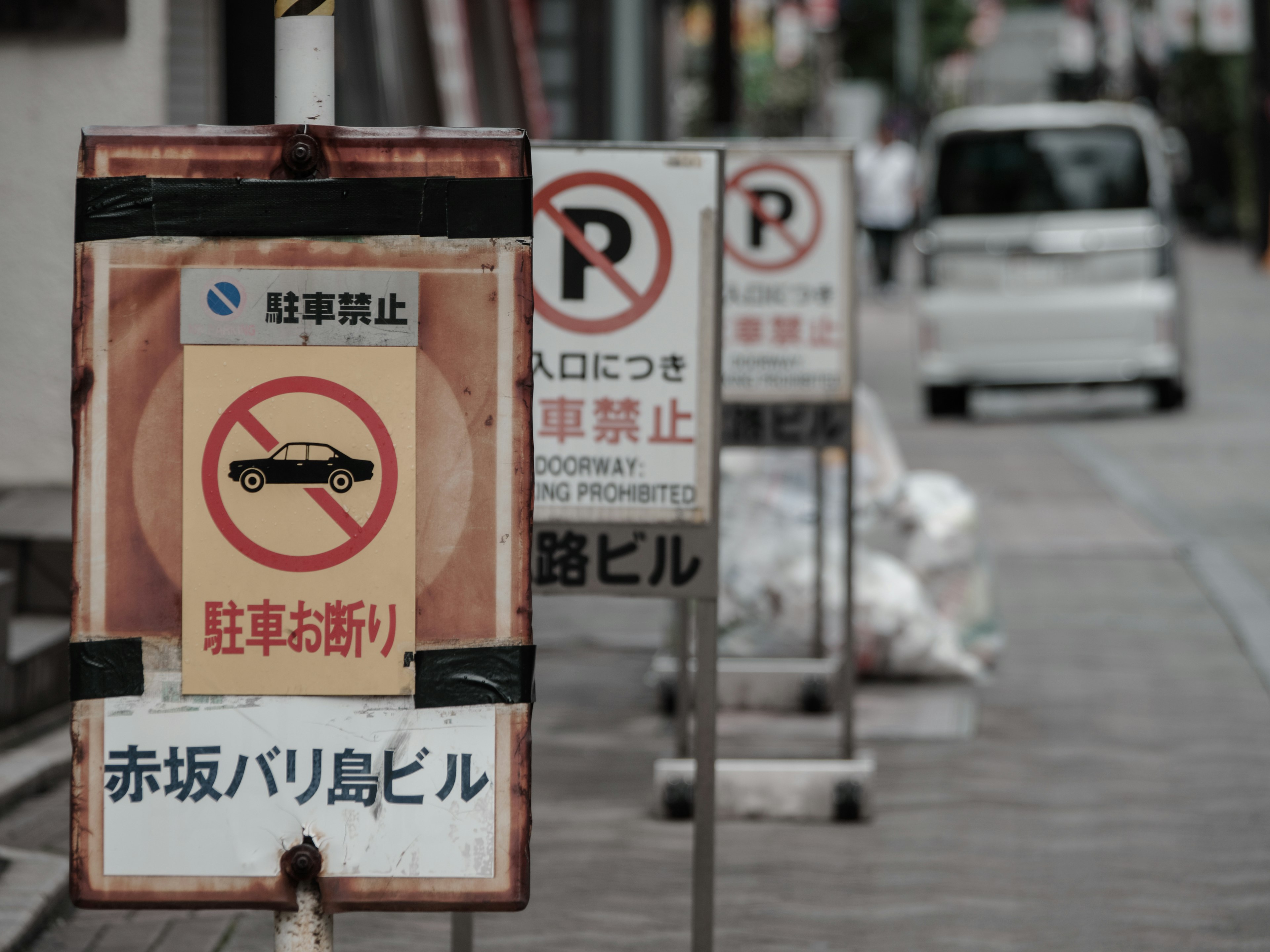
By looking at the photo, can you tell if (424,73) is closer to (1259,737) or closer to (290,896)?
(1259,737)

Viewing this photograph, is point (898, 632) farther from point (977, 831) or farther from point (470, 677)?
point (470, 677)

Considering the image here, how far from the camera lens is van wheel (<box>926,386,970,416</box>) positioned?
17047 mm

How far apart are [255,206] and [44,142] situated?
4.89 meters

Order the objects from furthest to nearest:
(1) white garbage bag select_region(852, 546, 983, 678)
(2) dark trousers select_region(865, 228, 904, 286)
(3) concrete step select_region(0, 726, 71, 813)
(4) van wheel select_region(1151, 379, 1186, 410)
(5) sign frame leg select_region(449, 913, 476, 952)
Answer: (2) dark trousers select_region(865, 228, 904, 286), (4) van wheel select_region(1151, 379, 1186, 410), (1) white garbage bag select_region(852, 546, 983, 678), (3) concrete step select_region(0, 726, 71, 813), (5) sign frame leg select_region(449, 913, 476, 952)

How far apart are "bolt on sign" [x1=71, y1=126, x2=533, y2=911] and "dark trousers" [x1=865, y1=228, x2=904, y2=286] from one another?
82.6ft

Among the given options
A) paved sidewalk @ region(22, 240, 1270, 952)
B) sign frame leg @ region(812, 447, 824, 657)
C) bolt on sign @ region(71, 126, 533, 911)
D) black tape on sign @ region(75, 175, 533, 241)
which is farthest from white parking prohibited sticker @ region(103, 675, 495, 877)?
sign frame leg @ region(812, 447, 824, 657)

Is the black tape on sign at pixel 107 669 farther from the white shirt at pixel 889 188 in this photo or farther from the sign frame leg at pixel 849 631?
the white shirt at pixel 889 188

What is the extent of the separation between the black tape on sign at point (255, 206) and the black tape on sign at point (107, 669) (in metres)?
0.56

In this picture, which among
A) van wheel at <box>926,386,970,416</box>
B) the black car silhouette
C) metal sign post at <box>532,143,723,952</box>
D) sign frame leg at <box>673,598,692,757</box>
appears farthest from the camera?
van wheel at <box>926,386,970,416</box>

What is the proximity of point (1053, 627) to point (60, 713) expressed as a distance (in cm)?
425

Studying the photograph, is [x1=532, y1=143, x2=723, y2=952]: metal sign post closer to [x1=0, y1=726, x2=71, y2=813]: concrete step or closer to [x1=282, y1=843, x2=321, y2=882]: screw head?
[x1=282, y1=843, x2=321, y2=882]: screw head

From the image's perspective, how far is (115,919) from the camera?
5.07 m

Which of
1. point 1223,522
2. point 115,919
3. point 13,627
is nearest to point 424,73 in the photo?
point 1223,522

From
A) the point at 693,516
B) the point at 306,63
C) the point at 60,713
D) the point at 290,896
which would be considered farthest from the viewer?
the point at 60,713
